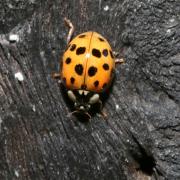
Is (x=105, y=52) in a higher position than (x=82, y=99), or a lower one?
higher

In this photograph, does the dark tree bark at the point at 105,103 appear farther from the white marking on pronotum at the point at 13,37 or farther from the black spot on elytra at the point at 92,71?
the black spot on elytra at the point at 92,71

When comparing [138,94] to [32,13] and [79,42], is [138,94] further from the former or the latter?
[32,13]

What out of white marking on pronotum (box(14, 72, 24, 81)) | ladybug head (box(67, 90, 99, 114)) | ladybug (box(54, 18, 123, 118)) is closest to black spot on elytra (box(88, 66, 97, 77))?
ladybug (box(54, 18, 123, 118))

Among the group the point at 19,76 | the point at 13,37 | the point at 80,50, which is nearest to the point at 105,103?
the point at 80,50

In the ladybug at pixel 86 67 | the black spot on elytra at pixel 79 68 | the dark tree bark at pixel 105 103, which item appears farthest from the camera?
the black spot on elytra at pixel 79 68

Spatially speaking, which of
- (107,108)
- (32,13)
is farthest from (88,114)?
(32,13)

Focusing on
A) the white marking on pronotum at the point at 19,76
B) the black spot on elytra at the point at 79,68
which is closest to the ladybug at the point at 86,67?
the black spot on elytra at the point at 79,68

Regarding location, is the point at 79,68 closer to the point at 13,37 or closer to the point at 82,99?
the point at 82,99

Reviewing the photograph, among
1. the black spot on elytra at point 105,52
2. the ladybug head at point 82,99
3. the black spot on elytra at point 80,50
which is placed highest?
the black spot on elytra at point 105,52
